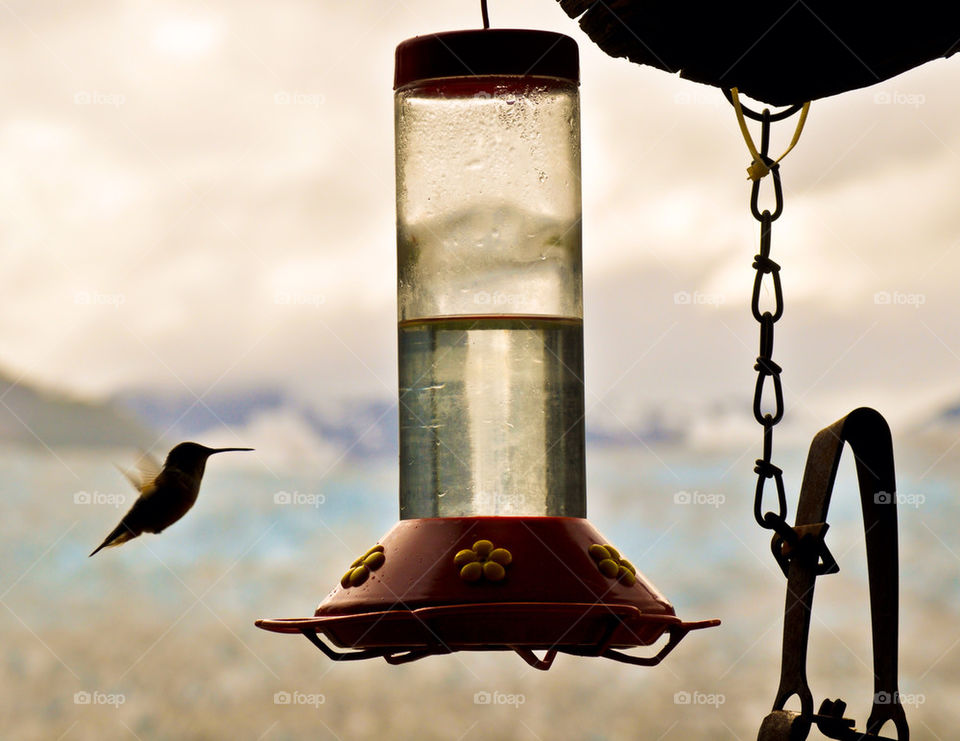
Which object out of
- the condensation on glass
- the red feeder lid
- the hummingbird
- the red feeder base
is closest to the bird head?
the hummingbird

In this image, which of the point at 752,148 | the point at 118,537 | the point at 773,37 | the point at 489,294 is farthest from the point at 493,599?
the point at 118,537

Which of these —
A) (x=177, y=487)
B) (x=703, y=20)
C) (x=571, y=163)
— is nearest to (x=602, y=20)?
(x=703, y=20)

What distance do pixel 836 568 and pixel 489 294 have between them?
102 cm

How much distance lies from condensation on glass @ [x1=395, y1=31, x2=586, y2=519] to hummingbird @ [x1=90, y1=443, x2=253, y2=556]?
1.08 meters

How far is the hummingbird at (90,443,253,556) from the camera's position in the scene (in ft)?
12.1

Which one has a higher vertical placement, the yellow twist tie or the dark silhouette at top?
the dark silhouette at top

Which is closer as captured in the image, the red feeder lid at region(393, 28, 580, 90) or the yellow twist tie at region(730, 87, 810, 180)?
the yellow twist tie at region(730, 87, 810, 180)

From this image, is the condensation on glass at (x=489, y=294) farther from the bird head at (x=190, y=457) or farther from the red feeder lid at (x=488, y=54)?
the bird head at (x=190, y=457)

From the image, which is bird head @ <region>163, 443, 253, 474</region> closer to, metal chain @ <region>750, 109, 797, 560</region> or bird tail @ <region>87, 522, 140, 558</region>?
bird tail @ <region>87, 522, 140, 558</region>

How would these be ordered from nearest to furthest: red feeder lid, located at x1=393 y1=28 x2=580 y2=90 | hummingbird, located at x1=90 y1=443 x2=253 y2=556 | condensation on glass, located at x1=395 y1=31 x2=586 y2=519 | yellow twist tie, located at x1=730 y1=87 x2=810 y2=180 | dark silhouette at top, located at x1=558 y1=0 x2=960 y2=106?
dark silhouette at top, located at x1=558 y1=0 x2=960 y2=106, yellow twist tie, located at x1=730 y1=87 x2=810 y2=180, red feeder lid, located at x1=393 y1=28 x2=580 y2=90, condensation on glass, located at x1=395 y1=31 x2=586 y2=519, hummingbird, located at x1=90 y1=443 x2=253 y2=556

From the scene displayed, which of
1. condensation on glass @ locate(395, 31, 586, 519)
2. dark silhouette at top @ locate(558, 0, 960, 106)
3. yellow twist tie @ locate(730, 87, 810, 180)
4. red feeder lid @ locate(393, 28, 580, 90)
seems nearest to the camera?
dark silhouette at top @ locate(558, 0, 960, 106)

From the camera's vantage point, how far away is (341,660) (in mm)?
2498

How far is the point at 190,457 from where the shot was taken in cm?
379

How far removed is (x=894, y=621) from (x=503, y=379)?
3.37 feet
